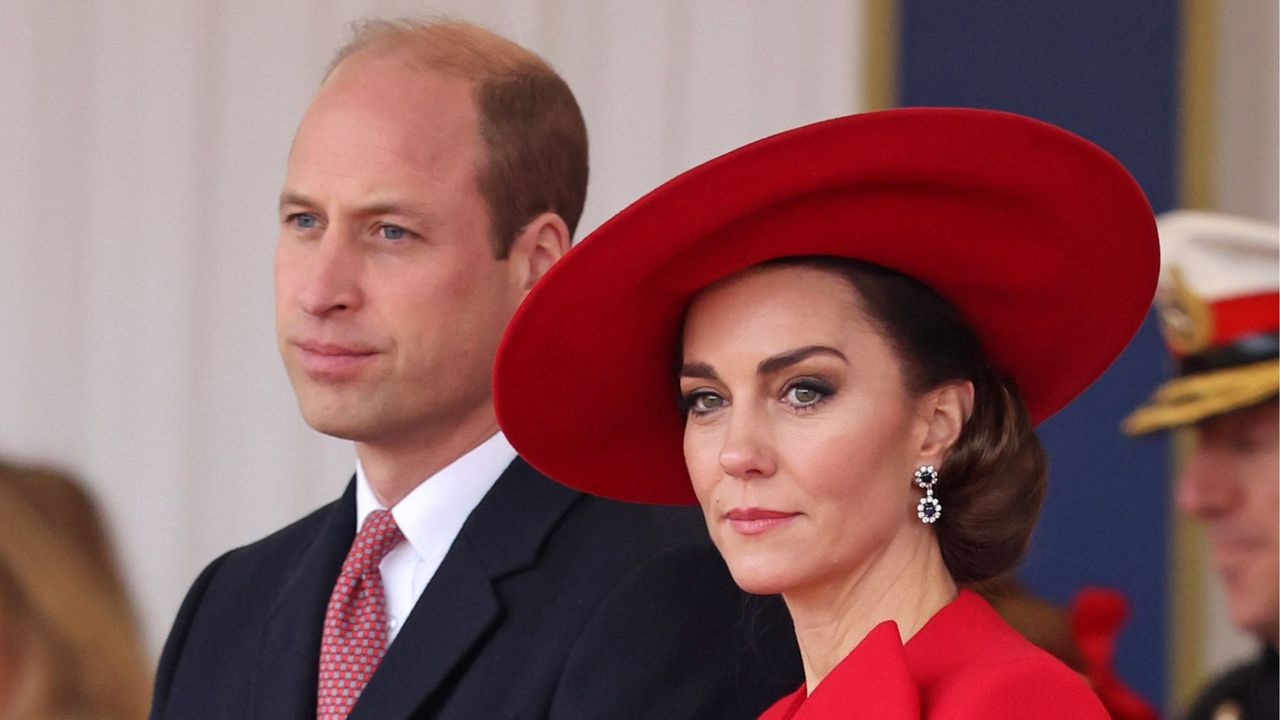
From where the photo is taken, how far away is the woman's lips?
1623 millimetres

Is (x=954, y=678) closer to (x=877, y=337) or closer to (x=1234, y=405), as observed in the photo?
(x=877, y=337)

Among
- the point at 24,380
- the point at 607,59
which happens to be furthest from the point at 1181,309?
the point at 24,380

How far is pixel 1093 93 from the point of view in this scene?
3.82 metres

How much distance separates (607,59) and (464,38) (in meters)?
1.52

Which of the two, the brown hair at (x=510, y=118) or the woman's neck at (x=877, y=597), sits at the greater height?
the brown hair at (x=510, y=118)

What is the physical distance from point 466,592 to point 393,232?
0.37m

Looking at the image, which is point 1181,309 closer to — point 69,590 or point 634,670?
point 634,670

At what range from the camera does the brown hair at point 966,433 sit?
1.66 meters

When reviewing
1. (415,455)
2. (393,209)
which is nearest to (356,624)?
(415,455)

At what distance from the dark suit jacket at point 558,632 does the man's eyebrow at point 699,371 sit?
10.7 inches

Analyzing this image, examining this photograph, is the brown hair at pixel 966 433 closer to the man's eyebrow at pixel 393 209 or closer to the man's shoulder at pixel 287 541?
the man's eyebrow at pixel 393 209

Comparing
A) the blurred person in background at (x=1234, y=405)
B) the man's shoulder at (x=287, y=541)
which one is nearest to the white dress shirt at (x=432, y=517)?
the man's shoulder at (x=287, y=541)

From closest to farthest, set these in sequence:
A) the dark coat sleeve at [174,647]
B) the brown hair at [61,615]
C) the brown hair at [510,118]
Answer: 1. the brown hair at [510,118]
2. the dark coat sleeve at [174,647]
3. the brown hair at [61,615]

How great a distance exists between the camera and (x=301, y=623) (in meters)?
2.10
